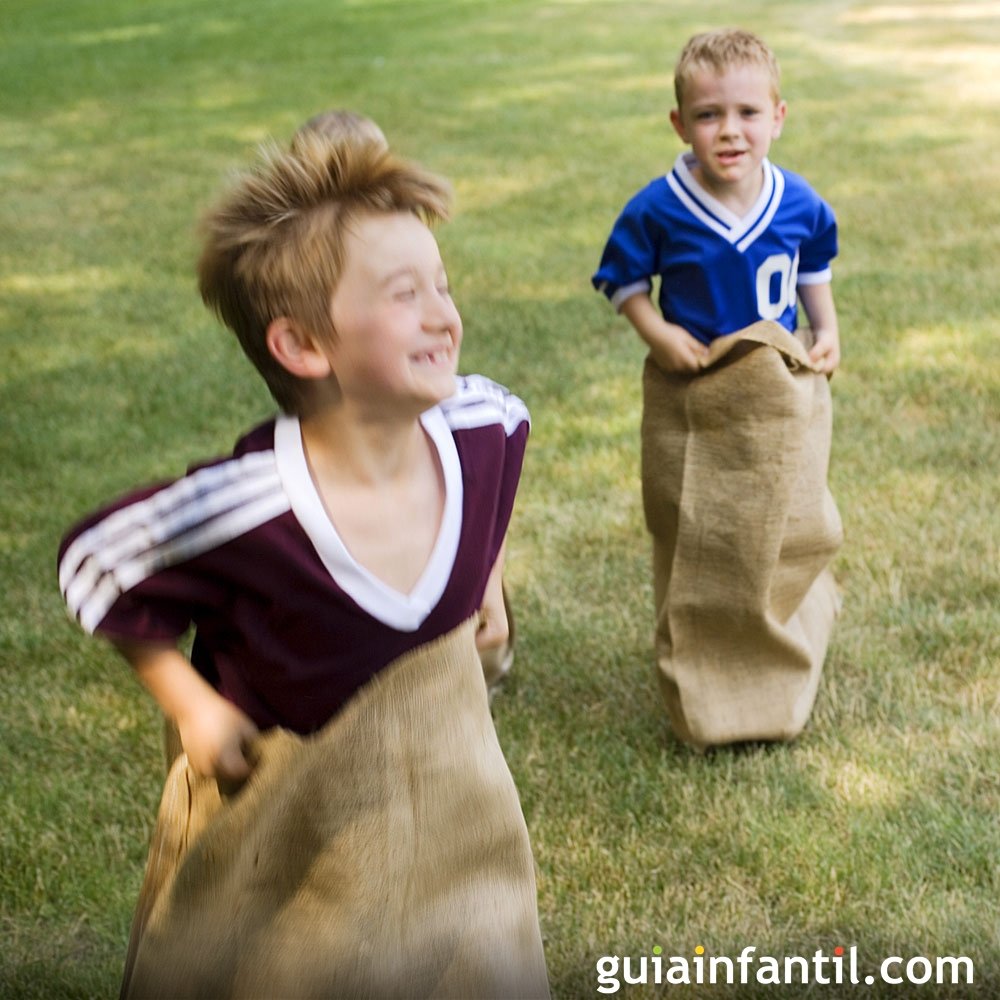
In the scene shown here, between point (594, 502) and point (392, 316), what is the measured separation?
9.08 ft

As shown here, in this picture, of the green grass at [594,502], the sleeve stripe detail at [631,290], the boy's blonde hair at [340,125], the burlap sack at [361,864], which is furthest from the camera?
the sleeve stripe detail at [631,290]

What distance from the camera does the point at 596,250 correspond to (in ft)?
23.7

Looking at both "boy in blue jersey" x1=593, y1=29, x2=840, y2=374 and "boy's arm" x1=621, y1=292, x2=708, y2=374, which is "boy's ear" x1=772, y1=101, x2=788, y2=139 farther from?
"boy's arm" x1=621, y1=292, x2=708, y2=374

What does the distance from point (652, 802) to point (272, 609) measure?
4.95 feet

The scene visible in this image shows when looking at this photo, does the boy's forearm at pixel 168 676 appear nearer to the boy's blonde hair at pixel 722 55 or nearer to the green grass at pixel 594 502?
the green grass at pixel 594 502

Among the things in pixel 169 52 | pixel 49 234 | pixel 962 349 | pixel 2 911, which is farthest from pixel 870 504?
pixel 169 52

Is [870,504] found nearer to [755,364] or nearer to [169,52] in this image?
[755,364]

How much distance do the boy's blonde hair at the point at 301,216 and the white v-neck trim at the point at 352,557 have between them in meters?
0.16

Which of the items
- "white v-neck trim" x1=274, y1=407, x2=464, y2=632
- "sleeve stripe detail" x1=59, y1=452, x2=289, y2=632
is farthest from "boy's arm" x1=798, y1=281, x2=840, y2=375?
"sleeve stripe detail" x1=59, y1=452, x2=289, y2=632

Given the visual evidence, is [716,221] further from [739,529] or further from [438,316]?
[438,316]

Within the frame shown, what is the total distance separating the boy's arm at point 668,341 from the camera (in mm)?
3070

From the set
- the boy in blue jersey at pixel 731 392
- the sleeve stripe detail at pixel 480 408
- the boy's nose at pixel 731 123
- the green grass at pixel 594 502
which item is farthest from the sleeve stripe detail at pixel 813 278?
the sleeve stripe detail at pixel 480 408

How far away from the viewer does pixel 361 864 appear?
177 centimetres

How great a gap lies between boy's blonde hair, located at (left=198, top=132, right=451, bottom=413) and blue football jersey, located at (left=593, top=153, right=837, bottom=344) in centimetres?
122
